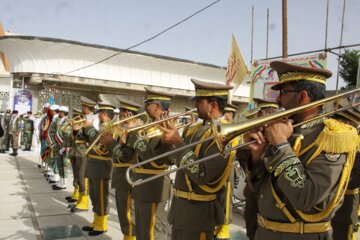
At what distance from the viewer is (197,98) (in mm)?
3289

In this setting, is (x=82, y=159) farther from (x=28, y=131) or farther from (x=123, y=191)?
(x=28, y=131)

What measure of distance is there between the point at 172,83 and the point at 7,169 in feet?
40.4

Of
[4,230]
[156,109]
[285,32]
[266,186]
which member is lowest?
[4,230]

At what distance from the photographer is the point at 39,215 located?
6.48 metres

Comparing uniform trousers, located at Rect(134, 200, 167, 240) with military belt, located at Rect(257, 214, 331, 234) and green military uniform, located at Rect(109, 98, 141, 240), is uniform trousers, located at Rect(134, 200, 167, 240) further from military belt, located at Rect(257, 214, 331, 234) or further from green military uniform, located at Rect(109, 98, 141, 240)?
military belt, located at Rect(257, 214, 331, 234)

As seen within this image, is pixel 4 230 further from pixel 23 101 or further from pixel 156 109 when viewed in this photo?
pixel 23 101

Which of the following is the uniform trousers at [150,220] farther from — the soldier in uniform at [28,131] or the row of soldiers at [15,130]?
the soldier in uniform at [28,131]

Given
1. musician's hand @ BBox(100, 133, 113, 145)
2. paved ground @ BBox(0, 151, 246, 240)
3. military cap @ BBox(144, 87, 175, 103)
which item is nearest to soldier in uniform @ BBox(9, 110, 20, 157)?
paved ground @ BBox(0, 151, 246, 240)

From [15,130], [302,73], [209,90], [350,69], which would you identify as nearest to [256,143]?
[302,73]

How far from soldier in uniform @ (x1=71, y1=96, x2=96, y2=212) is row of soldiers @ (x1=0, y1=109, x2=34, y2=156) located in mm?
8546

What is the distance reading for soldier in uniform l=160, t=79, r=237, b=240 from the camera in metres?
3.02

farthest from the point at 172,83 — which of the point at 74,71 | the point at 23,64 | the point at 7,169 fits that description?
the point at 7,169

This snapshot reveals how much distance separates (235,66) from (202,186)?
20.0 ft

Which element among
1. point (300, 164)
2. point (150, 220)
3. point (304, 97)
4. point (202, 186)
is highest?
point (304, 97)
